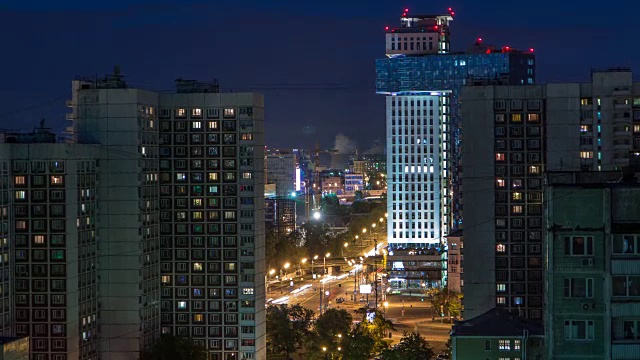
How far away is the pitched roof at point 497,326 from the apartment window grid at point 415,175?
85607mm

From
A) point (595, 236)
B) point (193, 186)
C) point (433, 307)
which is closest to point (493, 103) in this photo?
point (193, 186)

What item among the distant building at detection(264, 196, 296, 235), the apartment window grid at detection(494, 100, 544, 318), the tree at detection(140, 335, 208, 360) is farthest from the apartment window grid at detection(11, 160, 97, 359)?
the distant building at detection(264, 196, 296, 235)

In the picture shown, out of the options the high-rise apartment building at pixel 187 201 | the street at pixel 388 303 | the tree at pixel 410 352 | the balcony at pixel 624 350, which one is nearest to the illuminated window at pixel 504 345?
the tree at pixel 410 352

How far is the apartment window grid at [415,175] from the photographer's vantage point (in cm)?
14350

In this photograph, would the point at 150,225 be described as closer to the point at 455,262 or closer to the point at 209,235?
the point at 209,235

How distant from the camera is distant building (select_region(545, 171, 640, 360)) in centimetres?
2689

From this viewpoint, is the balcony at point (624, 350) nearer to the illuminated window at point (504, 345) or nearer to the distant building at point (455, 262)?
the illuminated window at point (504, 345)

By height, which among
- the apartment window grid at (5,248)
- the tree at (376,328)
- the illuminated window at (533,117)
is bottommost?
the tree at (376,328)

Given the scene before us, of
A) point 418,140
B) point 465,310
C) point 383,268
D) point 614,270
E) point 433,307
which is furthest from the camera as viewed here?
point 418,140

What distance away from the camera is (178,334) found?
72.2 meters

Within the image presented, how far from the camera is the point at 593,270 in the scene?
A: 89.5 ft

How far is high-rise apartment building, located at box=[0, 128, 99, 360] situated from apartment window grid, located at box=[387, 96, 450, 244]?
81.0 metres

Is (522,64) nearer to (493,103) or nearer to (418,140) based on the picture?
(418,140)

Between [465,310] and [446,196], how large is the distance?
75.8 meters
